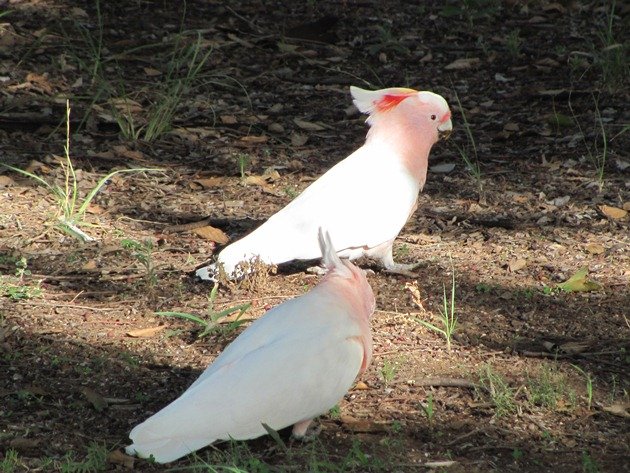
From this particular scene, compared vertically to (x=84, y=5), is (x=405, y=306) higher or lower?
lower

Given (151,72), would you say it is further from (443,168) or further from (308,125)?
(443,168)

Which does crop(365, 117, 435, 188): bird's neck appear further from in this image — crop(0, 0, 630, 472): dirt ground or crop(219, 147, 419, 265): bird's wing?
crop(0, 0, 630, 472): dirt ground

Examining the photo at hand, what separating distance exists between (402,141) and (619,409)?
1589mm

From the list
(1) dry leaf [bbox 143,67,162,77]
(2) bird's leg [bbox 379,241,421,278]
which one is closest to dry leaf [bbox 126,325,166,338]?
(2) bird's leg [bbox 379,241,421,278]

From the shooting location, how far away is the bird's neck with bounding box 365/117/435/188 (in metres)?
4.25

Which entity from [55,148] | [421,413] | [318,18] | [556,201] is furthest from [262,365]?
[318,18]

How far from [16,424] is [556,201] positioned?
119 inches

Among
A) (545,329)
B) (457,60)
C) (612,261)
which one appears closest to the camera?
(545,329)

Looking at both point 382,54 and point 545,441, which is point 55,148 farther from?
point 545,441

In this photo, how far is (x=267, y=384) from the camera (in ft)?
9.37

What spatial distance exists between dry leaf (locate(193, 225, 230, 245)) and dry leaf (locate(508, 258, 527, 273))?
1.33 meters

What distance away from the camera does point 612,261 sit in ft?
14.3

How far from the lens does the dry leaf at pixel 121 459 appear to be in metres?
2.85

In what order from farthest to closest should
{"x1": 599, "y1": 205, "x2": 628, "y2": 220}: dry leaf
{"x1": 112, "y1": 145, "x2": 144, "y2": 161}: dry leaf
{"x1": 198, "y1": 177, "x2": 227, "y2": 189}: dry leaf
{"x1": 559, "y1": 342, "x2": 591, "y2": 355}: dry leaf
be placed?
{"x1": 112, "y1": 145, "x2": 144, "y2": 161}: dry leaf, {"x1": 198, "y1": 177, "x2": 227, "y2": 189}: dry leaf, {"x1": 599, "y1": 205, "x2": 628, "y2": 220}: dry leaf, {"x1": 559, "y1": 342, "x2": 591, "y2": 355}: dry leaf
